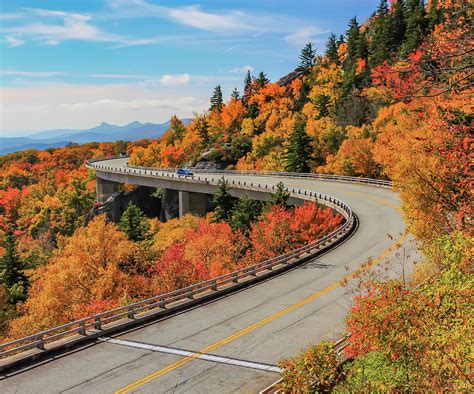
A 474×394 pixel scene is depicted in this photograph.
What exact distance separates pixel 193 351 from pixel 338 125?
7359cm

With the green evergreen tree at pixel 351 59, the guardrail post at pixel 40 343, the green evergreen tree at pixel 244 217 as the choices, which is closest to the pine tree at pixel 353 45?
the green evergreen tree at pixel 351 59

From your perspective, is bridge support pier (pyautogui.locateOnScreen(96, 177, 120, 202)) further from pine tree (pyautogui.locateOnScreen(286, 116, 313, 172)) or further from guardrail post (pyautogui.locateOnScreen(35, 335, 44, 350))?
guardrail post (pyautogui.locateOnScreen(35, 335, 44, 350))

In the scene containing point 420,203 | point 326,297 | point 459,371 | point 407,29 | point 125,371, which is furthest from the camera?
point 407,29

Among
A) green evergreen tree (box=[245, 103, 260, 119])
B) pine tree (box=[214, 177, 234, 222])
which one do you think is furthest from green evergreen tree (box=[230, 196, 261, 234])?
green evergreen tree (box=[245, 103, 260, 119])

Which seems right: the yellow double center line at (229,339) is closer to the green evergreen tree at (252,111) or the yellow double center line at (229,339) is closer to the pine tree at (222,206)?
the pine tree at (222,206)

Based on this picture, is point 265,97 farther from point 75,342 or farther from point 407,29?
point 75,342

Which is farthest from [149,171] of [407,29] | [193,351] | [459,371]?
[459,371]

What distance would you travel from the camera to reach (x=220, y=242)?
134 ft

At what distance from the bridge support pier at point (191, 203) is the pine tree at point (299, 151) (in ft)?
53.4

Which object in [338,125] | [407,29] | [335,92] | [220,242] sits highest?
[407,29]

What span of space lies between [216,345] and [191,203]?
2359 inches

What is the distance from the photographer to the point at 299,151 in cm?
7450

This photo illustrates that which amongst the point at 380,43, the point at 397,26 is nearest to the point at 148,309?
the point at 380,43

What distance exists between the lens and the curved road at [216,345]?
14289mm
